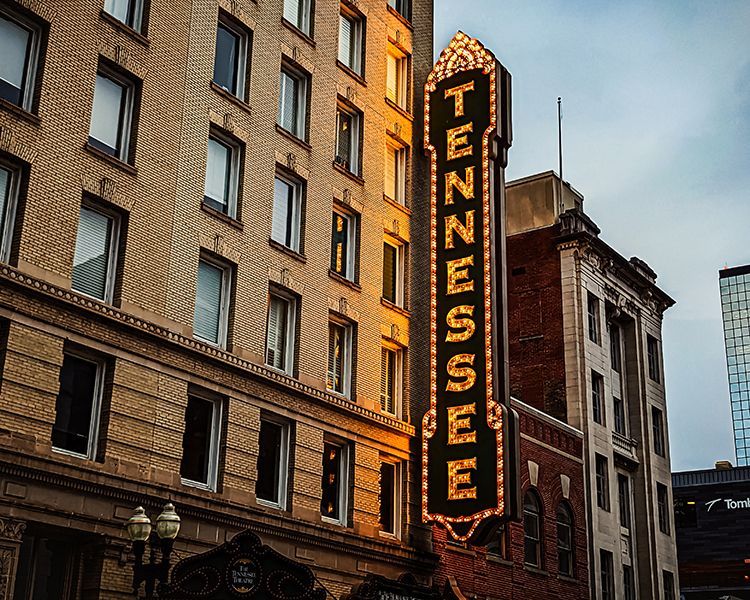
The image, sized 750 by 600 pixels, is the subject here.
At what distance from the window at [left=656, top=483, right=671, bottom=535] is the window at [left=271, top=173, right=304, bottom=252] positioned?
2819 cm

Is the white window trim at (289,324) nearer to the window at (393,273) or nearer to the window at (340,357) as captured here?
the window at (340,357)

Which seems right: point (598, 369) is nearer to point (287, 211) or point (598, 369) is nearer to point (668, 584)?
point (668, 584)

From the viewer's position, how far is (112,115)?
83.7 feet

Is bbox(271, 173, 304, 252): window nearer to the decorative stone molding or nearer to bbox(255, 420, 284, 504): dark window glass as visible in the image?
bbox(255, 420, 284, 504): dark window glass

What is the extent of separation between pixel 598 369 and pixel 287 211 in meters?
21.6

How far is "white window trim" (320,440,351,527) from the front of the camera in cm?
3036

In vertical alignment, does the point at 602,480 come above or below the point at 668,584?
above

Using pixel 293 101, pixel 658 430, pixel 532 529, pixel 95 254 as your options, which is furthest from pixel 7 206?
pixel 658 430

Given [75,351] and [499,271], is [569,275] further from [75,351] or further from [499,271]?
[75,351]

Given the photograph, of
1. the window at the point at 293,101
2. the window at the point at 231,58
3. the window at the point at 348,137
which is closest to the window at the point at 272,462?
the window at the point at 293,101

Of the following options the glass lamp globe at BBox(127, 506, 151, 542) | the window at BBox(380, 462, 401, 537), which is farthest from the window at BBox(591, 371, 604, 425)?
the glass lamp globe at BBox(127, 506, 151, 542)

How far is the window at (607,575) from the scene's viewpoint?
4516 cm

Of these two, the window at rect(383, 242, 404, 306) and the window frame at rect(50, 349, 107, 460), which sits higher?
the window at rect(383, 242, 404, 306)

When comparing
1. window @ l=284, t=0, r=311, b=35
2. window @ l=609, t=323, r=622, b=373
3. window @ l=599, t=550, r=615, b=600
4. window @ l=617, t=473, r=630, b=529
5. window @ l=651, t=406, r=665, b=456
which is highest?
window @ l=284, t=0, r=311, b=35
